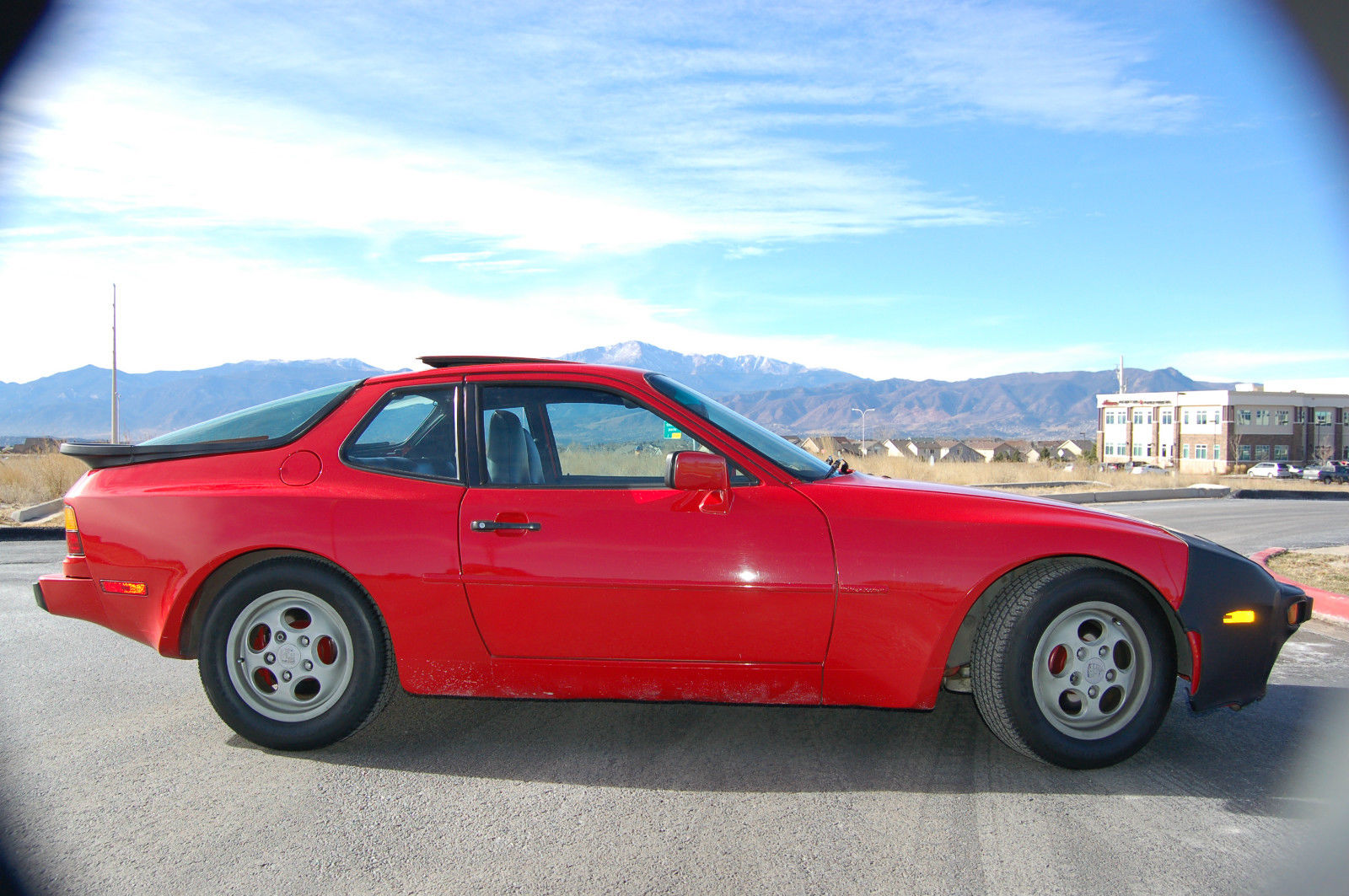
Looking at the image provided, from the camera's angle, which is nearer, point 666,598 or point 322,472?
point 666,598

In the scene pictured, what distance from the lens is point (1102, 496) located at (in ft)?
72.4

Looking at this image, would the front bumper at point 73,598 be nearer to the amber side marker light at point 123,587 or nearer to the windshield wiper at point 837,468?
the amber side marker light at point 123,587

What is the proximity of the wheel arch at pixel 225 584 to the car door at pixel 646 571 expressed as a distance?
1.75 feet

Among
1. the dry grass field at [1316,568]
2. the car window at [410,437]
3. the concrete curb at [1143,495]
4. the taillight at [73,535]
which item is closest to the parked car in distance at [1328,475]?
the concrete curb at [1143,495]

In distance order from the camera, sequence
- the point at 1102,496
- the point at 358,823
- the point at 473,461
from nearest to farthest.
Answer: the point at 358,823, the point at 473,461, the point at 1102,496

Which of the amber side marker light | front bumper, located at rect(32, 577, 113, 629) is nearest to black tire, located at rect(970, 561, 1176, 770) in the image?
the amber side marker light

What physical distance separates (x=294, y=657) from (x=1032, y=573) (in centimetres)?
292

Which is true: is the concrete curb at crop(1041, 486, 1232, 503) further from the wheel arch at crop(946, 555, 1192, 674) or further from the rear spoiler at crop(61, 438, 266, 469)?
the rear spoiler at crop(61, 438, 266, 469)

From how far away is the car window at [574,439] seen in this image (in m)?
3.40

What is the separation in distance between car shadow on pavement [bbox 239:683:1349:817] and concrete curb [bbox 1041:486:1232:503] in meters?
17.2

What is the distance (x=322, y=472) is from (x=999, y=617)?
2.75 meters

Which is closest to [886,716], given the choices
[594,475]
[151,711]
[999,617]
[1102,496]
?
[999,617]

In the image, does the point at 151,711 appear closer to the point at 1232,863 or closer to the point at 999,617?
the point at 999,617

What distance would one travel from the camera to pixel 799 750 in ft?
11.1
